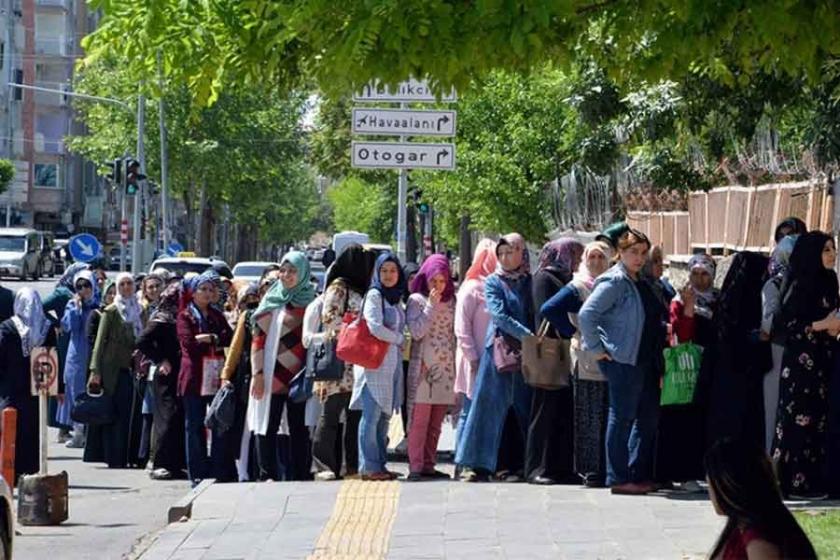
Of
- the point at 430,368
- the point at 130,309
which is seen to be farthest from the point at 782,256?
the point at 130,309

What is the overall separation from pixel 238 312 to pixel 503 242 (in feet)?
11.3

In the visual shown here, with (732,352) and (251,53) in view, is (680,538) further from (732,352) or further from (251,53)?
(251,53)

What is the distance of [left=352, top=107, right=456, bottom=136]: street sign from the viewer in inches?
741

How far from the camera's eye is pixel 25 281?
66.7 metres

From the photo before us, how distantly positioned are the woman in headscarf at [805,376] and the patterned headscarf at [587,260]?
1.52 meters

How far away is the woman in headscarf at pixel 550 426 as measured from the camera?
1384 centimetres

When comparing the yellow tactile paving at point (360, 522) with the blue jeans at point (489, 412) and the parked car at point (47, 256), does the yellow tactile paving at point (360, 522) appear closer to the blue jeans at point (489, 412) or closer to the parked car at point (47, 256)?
the blue jeans at point (489, 412)

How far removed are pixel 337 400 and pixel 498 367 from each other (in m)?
1.38

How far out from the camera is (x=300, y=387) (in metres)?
14.7

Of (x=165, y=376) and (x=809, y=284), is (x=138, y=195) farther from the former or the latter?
(x=809, y=284)

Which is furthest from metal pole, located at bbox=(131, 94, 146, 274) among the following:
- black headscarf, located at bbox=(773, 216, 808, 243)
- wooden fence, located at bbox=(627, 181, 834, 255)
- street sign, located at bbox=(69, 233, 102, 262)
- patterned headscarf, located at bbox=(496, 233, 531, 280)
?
black headscarf, located at bbox=(773, 216, 808, 243)

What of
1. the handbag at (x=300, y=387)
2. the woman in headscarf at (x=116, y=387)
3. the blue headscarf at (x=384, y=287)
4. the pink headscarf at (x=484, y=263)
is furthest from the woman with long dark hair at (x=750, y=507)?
the woman in headscarf at (x=116, y=387)

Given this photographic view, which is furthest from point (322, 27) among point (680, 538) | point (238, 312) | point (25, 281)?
point (25, 281)

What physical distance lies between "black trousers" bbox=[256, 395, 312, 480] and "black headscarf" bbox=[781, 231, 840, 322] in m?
4.35
